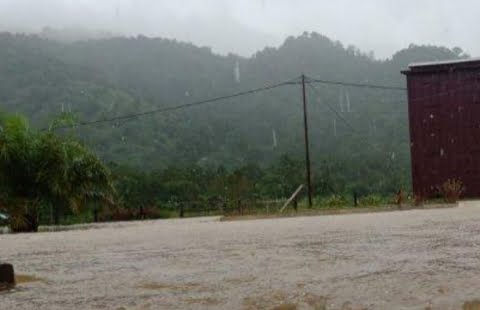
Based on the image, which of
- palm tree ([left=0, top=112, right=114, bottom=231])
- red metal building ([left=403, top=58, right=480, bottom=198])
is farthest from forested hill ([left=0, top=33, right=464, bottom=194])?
palm tree ([left=0, top=112, right=114, bottom=231])

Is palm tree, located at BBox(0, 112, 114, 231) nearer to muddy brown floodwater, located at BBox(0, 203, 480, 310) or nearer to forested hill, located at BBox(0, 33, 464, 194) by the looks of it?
muddy brown floodwater, located at BBox(0, 203, 480, 310)

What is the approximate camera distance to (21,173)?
62.8 feet

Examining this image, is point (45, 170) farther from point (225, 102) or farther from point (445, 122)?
point (225, 102)

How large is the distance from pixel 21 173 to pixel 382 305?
16548 millimetres

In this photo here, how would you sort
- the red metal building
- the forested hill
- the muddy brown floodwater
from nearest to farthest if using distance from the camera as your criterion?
the muddy brown floodwater, the red metal building, the forested hill

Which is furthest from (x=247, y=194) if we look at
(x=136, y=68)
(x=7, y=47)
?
(x=136, y=68)

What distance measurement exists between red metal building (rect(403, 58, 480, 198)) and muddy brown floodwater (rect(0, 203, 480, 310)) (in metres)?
19.3

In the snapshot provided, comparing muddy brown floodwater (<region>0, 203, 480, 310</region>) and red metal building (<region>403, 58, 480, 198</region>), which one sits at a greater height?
red metal building (<region>403, 58, 480, 198</region>)

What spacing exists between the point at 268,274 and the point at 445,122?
23447 millimetres

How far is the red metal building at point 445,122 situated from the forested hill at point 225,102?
1873cm

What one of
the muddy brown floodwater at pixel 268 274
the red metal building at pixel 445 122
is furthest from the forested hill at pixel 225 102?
the muddy brown floodwater at pixel 268 274

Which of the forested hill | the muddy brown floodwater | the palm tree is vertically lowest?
the muddy brown floodwater

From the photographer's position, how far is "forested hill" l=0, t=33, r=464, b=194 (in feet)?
172

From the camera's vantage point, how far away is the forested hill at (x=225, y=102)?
5253 cm
